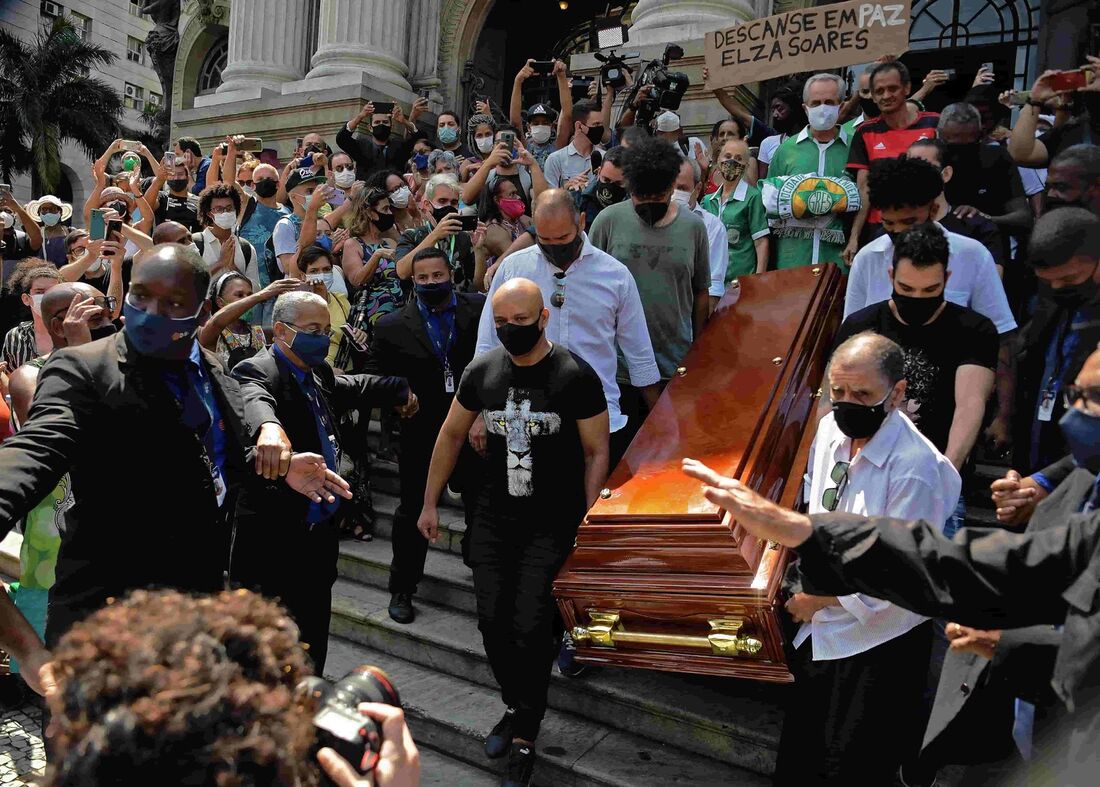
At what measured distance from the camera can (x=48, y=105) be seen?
37.0 m

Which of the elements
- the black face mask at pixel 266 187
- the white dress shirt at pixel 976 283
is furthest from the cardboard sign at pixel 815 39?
the black face mask at pixel 266 187

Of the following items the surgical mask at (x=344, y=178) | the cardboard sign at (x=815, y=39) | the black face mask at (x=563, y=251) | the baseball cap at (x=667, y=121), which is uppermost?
the cardboard sign at (x=815, y=39)

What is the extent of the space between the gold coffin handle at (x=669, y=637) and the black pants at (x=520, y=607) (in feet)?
0.60

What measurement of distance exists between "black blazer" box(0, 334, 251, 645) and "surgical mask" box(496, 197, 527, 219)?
4109mm

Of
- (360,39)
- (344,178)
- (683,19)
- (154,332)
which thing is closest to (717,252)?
(154,332)

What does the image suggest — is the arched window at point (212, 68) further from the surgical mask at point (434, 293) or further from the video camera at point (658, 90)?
the surgical mask at point (434, 293)

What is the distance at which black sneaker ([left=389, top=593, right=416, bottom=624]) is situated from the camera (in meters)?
4.53

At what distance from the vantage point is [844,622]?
2703mm

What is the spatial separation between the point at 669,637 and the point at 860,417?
3.49 ft

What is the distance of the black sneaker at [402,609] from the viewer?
4527mm

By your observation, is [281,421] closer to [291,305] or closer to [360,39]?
[291,305]

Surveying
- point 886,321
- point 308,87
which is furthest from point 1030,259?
point 308,87

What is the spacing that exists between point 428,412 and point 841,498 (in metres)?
2.47

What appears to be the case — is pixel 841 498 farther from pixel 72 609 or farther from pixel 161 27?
pixel 161 27
